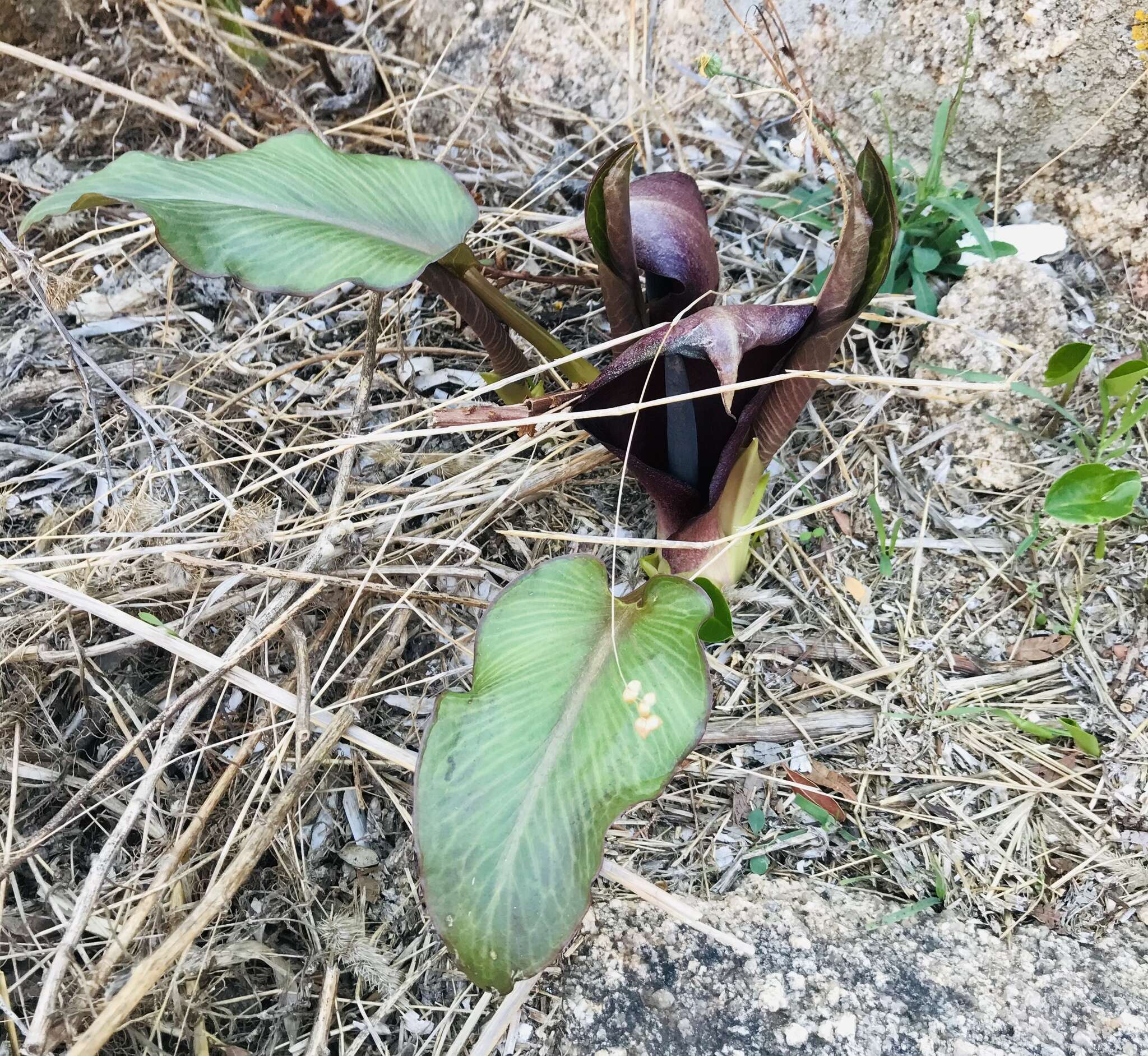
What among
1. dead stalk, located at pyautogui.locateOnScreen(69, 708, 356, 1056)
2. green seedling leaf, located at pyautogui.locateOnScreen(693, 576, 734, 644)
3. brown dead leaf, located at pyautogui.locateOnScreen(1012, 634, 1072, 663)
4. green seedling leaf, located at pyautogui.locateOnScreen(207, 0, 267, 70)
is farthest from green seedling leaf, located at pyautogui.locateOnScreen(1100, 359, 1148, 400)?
green seedling leaf, located at pyautogui.locateOnScreen(207, 0, 267, 70)

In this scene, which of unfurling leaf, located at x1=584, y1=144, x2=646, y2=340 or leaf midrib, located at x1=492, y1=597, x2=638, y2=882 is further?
unfurling leaf, located at x1=584, y1=144, x2=646, y2=340

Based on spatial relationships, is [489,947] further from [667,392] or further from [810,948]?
[667,392]

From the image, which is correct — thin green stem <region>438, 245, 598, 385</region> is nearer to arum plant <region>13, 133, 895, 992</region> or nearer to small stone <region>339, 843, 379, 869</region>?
arum plant <region>13, 133, 895, 992</region>

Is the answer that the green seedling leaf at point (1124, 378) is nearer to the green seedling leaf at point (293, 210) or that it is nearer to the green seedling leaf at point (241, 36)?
the green seedling leaf at point (293, 210)

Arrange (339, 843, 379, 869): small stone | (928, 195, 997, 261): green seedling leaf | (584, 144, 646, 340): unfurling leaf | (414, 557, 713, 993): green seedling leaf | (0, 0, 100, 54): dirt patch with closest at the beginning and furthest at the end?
(414, 557, 713, 993): green seedling leaf, (584, 144, 646, 340): unfurling leaf, (339, 843, 379, 869): small stone, (928, 195, 997, 261): green seedling leaf, (0, 0, 100, 54): dirt patch

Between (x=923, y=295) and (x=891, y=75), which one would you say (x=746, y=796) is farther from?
(x=891, y=75)

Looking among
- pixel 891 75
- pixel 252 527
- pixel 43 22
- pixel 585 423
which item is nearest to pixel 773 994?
pixel 585 423

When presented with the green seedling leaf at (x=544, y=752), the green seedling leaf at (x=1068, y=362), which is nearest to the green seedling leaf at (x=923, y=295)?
the green seedling leaf at (x=1068, y=362)

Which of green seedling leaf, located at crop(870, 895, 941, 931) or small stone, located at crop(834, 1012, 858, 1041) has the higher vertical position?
small stone, located at crop(834, 1012, 858, 1041)
